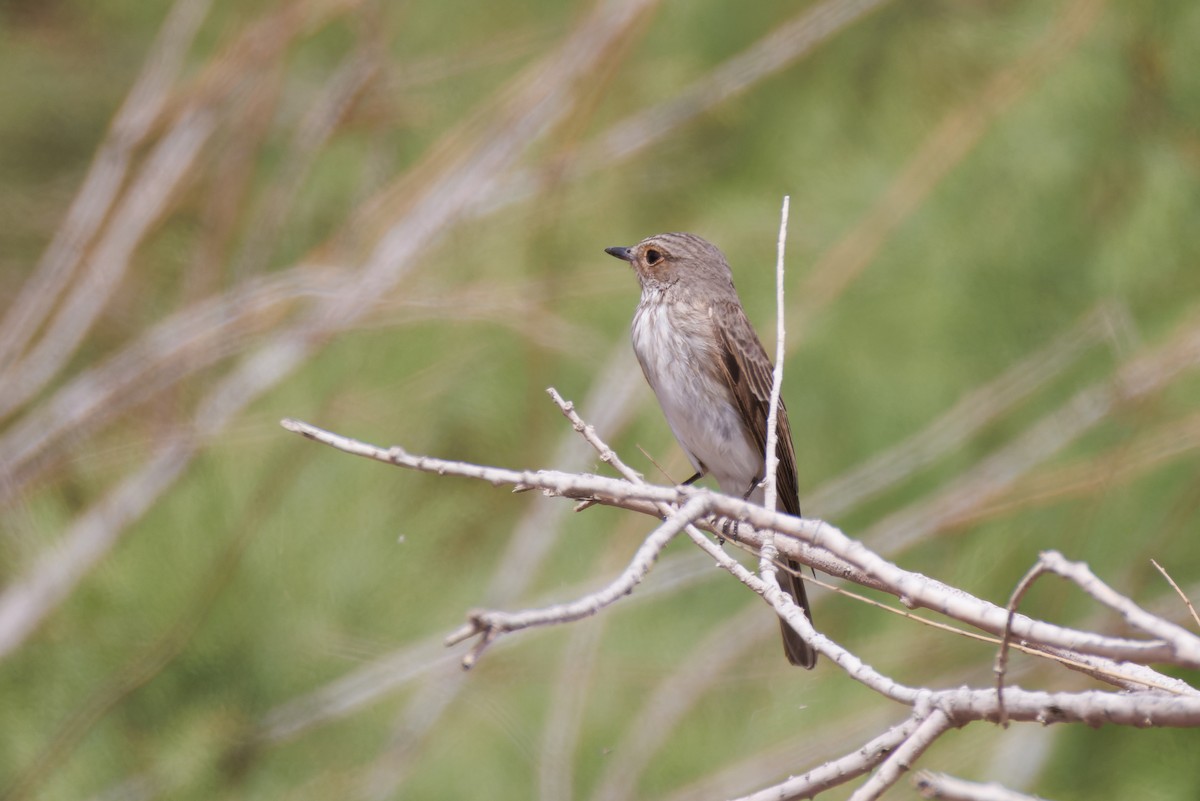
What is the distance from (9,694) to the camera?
3.79 metres

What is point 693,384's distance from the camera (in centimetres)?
387

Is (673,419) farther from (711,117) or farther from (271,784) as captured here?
(711,117)

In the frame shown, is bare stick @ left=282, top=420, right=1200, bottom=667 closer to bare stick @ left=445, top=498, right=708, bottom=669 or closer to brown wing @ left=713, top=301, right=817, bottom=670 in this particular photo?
bare stick @ left=445, top=498, right=708, bottom=669

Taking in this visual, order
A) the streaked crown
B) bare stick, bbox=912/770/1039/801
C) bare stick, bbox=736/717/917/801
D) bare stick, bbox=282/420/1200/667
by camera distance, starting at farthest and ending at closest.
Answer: the streaked crown
bare stick, bbox=736/717/917/801
bare stick, bbox=282/420/1200/667
bare stick, bbox=912/770/1039/801

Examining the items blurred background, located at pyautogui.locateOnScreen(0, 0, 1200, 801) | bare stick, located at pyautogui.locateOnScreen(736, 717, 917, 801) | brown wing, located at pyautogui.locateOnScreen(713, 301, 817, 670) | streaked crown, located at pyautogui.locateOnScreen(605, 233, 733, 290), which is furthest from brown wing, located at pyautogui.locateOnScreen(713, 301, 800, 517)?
bare stick, located at pyautogui.locateOnScreen(736, 717, 917, 801)

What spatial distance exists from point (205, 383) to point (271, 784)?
55.1 inches

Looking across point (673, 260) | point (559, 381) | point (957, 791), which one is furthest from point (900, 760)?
point (559, 381)

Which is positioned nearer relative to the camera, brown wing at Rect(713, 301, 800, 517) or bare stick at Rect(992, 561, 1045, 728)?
bare stick at Rect(992, 561, 1045, 728)

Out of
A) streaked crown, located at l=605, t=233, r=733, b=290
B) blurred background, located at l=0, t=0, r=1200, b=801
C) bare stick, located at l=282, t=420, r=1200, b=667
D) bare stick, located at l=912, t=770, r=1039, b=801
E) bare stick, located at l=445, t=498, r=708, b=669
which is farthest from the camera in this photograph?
streaked crown, located at l=605, t=233, r=733, b=290

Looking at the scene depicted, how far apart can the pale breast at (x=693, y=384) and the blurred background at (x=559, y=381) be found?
345 millimetres

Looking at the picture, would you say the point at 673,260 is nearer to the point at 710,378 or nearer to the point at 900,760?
the point at 710,378

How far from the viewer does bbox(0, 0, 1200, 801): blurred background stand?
386cm

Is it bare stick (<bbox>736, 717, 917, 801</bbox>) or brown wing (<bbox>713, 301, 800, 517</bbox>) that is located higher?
brown wing (<bbox>713, 301, 800, 517</bbox>)

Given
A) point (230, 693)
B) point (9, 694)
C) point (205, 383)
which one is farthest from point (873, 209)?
point (9, 694)
